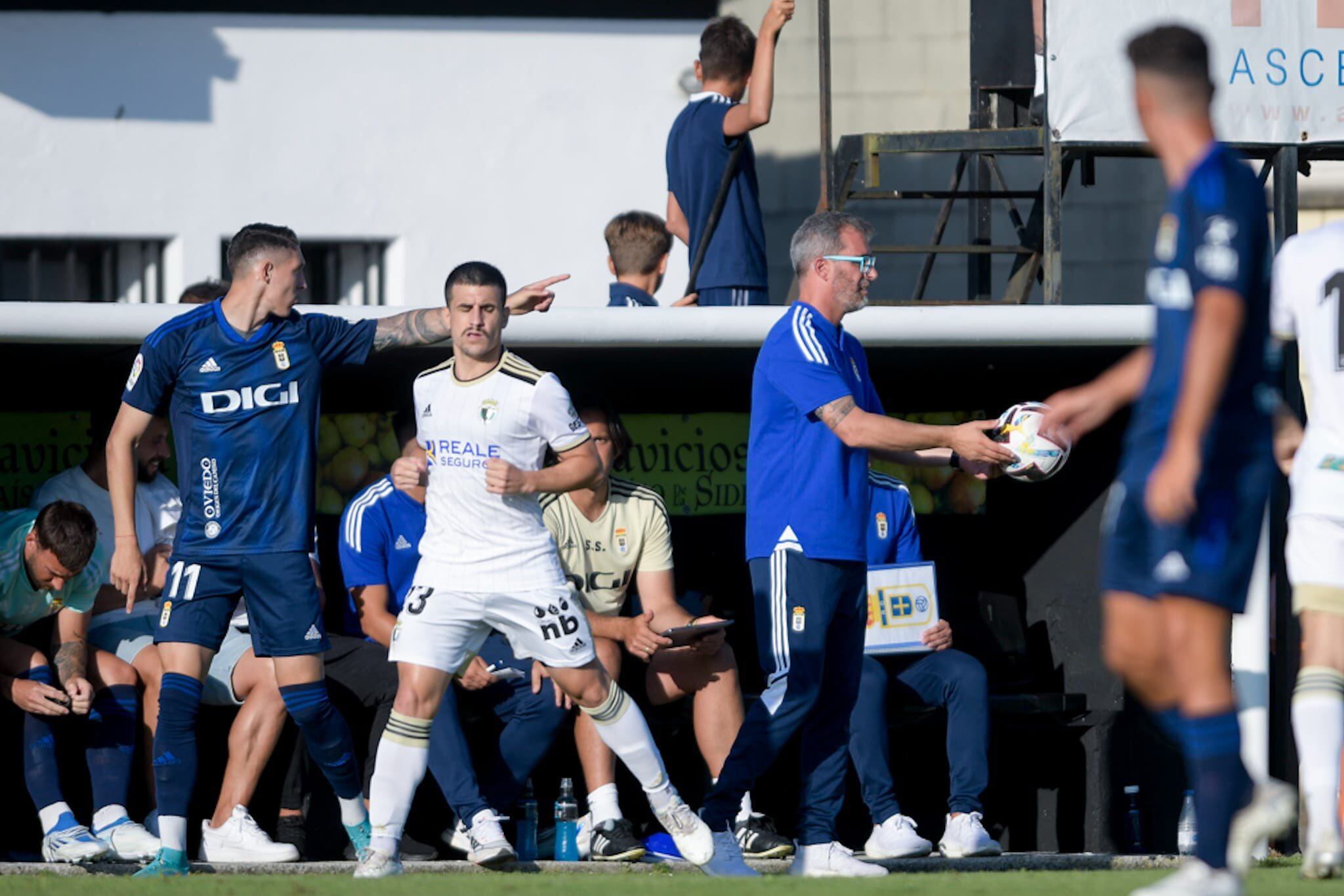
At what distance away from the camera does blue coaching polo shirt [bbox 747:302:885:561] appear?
240 inches

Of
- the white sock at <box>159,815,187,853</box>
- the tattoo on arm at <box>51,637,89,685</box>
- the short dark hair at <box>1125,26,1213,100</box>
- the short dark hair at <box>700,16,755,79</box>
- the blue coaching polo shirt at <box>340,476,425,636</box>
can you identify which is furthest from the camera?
the short dark hair at <box>700,16,755,79</box>

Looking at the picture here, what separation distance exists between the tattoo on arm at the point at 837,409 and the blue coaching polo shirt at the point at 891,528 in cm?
178

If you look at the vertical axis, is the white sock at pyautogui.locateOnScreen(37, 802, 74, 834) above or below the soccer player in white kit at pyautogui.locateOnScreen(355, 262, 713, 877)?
below

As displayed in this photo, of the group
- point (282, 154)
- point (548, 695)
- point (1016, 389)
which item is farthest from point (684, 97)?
point (548, 695)

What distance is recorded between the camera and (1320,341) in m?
4.95

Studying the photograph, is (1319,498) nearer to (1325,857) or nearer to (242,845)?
(1325,857)

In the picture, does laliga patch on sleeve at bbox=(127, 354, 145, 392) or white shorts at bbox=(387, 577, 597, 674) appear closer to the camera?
white shorts at bbox=(387, 577, 597, 674)

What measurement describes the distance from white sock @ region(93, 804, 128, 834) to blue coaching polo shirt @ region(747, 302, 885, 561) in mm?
2538

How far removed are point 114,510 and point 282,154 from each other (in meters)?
5.38

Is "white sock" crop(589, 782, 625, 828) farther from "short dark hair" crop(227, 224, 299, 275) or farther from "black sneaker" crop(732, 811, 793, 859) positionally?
"short dark hair" crop(227, 224, 299, 275)

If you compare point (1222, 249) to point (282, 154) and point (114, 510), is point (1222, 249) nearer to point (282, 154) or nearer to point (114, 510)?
point (114, 510)

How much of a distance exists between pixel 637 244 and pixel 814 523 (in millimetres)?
2598

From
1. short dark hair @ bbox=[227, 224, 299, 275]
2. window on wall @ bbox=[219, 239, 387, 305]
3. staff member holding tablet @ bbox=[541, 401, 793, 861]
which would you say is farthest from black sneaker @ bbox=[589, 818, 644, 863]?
window on wall @ bbox=[219, 239, 387, 305]

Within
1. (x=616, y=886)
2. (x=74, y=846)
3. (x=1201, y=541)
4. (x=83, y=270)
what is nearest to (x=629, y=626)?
(x=74, y=846)
